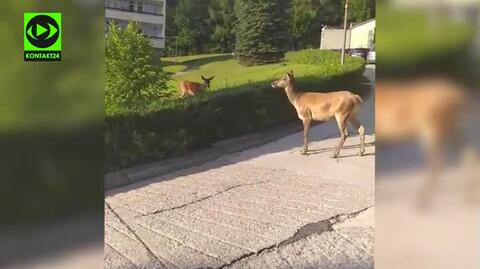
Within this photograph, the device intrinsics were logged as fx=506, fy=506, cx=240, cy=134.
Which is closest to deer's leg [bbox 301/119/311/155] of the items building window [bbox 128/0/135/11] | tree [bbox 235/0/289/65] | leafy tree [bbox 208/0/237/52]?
tree [bbox 235/0/289/65]

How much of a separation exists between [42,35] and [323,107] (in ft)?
5.17

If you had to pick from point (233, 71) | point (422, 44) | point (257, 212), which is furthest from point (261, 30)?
point (257, 212)

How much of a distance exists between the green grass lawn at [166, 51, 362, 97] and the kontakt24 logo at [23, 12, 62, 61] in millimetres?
629

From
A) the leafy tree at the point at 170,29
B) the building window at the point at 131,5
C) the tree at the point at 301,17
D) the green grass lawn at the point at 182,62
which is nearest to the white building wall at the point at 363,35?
the tree at the point at 301,17

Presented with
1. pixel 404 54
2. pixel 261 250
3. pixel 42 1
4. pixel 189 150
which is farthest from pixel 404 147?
pixel 42 1

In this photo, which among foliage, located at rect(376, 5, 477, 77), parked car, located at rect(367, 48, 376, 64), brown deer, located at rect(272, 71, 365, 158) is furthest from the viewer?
brown deer, located at rect(272, 71, 365, 158)

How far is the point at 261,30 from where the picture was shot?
293 cm

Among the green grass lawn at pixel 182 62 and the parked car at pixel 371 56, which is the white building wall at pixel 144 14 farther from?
the parked car at pixel 371 56

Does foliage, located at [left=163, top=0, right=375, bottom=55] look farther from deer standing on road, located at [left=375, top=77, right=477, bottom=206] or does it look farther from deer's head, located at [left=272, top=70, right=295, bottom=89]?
deer standing on road, located at [left=375, top=77, right=477, bottom=206]

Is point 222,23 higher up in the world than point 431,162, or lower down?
higher up

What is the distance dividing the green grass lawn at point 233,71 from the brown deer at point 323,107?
0.06m

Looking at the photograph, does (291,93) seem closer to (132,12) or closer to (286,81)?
(286,81)

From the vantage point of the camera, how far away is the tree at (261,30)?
113 inches

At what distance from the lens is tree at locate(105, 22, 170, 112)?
109 inches
